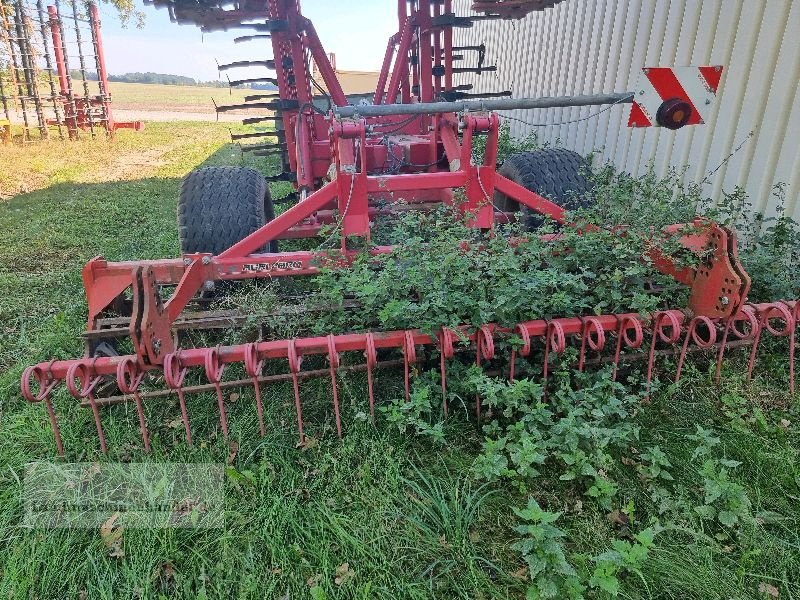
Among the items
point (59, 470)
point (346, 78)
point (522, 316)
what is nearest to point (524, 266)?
point (522, 316)

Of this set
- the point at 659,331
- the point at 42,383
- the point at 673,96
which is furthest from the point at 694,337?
the point at 42,383

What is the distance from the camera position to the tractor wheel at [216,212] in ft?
10.9

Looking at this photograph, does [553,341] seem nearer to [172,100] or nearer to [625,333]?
[625,333]

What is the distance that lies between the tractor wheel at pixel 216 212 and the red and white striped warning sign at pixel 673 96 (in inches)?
95.8

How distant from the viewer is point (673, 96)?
3.05 m

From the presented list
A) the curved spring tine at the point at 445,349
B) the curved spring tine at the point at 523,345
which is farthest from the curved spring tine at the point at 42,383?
the curved spring tine at the point at 523,345

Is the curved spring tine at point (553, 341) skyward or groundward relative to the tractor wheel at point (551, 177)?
groundward

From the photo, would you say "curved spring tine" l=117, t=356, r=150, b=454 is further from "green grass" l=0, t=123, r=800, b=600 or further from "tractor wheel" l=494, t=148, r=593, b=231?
"tractor wheel" l=494, t=148, r=593, b=231

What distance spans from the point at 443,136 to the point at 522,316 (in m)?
1.66

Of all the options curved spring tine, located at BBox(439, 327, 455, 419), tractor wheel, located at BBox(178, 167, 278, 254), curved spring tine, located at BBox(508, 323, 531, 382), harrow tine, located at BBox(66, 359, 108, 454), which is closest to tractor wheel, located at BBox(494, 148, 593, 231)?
curved spring tine, located at BBox(508, 323, 531, 382)

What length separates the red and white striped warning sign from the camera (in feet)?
9.88

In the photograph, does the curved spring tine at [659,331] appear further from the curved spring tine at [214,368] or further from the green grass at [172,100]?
the green grass at [172,100]

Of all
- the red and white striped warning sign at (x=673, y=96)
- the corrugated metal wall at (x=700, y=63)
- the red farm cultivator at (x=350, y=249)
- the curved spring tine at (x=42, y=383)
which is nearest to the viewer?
the curved spring tine at (x=42, y=383)

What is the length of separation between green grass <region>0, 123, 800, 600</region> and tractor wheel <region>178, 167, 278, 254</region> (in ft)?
3.74
